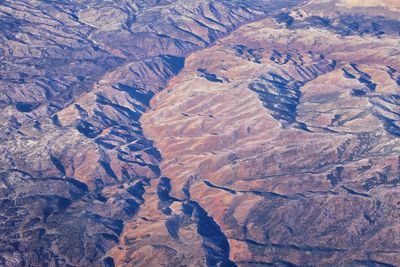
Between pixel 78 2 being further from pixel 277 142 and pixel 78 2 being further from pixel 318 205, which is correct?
pixel 318 205

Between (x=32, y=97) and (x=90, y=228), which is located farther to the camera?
(x=32, y=97)

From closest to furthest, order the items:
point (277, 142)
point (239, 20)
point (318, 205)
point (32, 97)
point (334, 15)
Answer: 1. point (318, 205)
2. point (277, 142)
3. point (32, 97)
4. point (334, 15)
5. point (239, 20)

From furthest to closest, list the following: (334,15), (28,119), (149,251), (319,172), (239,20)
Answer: (239,20) → (334,15) → (28,119) → (319,172) → (149,251)

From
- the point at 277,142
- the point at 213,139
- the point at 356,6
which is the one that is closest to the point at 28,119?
the point at 213,139

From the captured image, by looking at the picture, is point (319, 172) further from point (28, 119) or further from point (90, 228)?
point (28, 119)

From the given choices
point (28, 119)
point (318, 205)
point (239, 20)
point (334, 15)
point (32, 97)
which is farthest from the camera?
point (239, 20)

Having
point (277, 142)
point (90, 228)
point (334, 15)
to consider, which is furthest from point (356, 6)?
point (90, 228)
